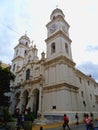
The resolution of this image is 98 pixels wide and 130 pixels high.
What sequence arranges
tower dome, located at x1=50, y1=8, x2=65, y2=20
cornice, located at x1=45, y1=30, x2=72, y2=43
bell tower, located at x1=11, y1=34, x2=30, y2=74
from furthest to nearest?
bell tower, located at x1=11, y1=34, x2=30, y2=74
tower dome, located at x1=50, y1=8, x2=65, y2=20
cornice, located at x1=45, y1=30, x2=72, y2=43

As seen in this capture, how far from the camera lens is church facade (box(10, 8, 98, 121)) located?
19103mm

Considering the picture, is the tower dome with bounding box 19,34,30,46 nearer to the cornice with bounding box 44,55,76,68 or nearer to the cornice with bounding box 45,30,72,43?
the cornice with bounding box 45,30,72,43

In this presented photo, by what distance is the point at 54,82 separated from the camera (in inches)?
828

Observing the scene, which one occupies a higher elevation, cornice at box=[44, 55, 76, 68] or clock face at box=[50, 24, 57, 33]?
clock face at box=[50, 24, 57, 33]

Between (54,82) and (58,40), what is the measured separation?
28.5ft

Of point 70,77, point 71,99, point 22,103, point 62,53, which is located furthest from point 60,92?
point 22,103

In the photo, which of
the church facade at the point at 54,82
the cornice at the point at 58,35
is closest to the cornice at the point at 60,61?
the church facade at the point at 54,82

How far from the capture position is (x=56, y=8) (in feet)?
99.6

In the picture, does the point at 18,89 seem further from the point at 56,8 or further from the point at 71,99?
→ the point at 56,8

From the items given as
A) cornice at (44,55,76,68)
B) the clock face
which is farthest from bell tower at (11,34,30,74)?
cornice at (44,55,76,68)

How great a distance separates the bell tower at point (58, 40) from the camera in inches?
928

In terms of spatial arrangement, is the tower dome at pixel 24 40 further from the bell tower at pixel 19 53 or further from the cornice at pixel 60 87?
the cornice at pixel 60 87

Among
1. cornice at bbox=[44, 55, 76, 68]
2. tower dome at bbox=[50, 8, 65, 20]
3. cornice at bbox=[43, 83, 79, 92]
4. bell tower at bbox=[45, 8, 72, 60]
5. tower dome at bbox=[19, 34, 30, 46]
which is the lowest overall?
cornice at bbox=[43, 83, 79, 92]

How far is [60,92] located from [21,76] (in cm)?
1483
